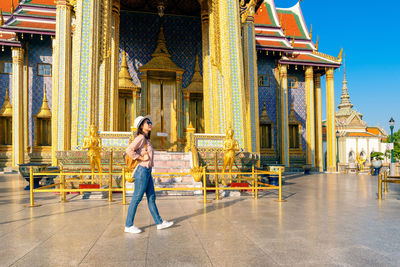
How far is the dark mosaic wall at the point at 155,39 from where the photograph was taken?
57.4 feet

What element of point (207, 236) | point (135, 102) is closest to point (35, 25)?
point (135, 102)

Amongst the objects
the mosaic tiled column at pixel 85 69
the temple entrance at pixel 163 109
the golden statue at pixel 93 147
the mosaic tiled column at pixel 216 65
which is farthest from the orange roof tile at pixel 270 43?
the golden statue at pixel 93 147

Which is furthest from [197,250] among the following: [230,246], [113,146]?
[113,146]

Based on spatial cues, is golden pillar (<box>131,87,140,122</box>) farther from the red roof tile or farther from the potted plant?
the potted plant

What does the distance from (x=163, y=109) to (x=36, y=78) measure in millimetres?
8806

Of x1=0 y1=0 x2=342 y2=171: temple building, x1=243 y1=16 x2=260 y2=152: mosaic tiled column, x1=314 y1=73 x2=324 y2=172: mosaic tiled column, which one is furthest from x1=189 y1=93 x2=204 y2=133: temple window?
x1=314 y1=73 x2=324 y2=172: mosaic tiled column

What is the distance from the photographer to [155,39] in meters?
17.8

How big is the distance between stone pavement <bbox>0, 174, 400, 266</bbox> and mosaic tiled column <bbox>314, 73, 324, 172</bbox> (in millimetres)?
16499

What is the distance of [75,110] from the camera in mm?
10555

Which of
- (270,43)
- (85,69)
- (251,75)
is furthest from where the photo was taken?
(270,43)

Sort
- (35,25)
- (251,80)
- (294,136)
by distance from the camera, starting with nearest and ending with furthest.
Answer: (251,80) < (35,25) < (294,136)

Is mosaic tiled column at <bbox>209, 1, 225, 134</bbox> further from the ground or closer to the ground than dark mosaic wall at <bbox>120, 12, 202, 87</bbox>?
closer to the ground

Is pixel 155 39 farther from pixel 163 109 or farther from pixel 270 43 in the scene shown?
pixel 270 43

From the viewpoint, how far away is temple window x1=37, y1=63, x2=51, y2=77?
63.0 ft
